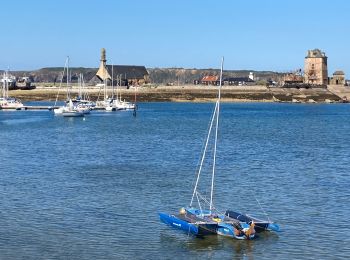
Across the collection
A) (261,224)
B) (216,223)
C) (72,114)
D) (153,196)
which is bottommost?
(72,114)

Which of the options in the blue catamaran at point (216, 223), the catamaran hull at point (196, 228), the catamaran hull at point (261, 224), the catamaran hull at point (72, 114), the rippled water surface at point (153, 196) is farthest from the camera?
the catamaran hull at point (72, 114)

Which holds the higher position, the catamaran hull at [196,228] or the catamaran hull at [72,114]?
the catamaran hull at [196,228]

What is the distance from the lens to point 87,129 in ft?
304

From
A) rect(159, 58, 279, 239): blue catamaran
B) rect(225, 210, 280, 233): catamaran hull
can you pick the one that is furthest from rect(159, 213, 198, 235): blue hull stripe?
rect(225, 210, 280, 233): catamaran hull

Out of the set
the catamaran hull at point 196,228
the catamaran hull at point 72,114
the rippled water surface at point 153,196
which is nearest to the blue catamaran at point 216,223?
the catamaran hull at point 196,228

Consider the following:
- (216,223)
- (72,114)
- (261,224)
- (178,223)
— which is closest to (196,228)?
(216,223)

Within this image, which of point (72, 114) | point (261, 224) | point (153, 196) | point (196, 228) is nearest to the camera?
point (196, 228)

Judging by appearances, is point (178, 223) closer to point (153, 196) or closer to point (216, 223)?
point (216, 223)

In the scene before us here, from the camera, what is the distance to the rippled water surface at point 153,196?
A: 28.3 metres

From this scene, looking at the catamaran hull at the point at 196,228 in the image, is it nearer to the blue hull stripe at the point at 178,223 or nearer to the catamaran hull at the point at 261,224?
the blue hull stripe at the point at 178,223

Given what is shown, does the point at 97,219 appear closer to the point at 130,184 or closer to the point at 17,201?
the point at 17,201

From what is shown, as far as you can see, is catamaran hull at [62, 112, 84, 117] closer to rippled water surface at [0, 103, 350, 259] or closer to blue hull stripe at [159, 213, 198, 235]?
rippled water surface at [0, 103, 350, 259]

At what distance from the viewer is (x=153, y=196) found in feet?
125

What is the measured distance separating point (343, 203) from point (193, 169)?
14777mm
